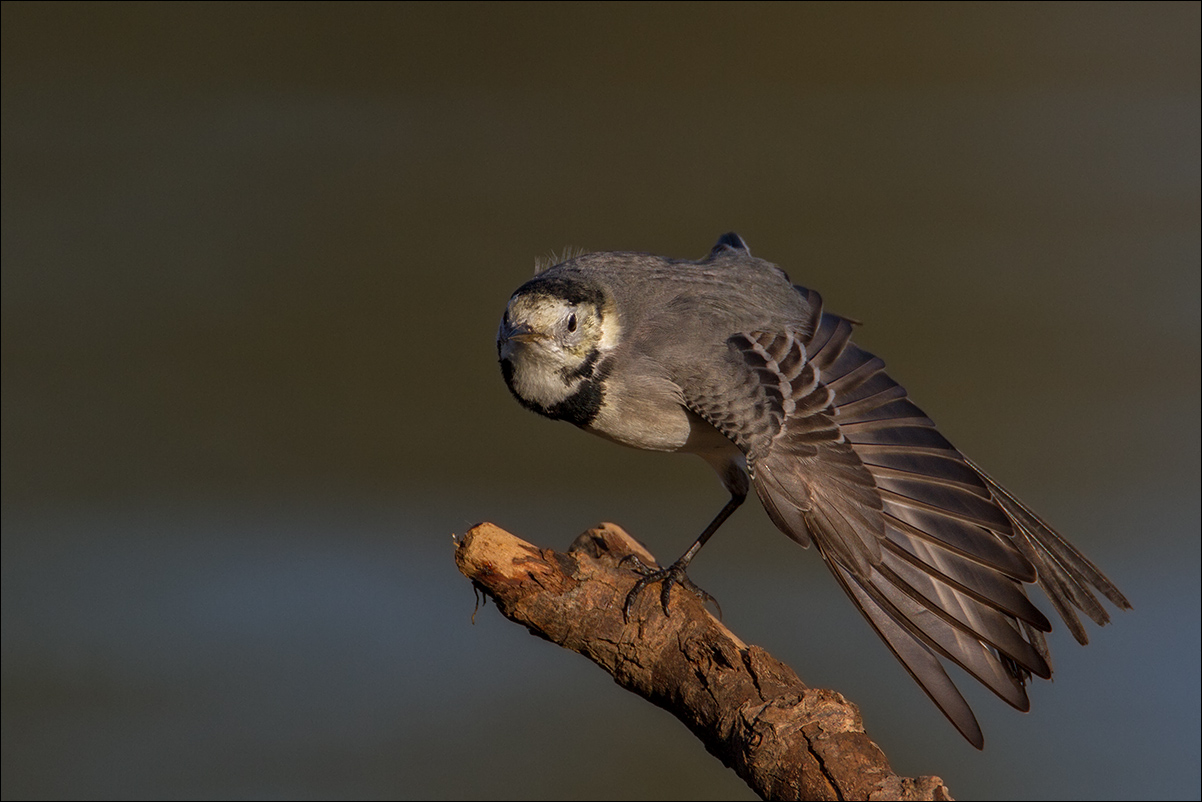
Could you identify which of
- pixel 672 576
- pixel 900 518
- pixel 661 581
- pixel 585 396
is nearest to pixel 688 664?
pixel 661 581

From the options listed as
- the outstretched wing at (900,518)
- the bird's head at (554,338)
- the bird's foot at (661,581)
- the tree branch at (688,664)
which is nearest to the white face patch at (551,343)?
the bird's head at (554,338)

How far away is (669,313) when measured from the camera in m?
4.00

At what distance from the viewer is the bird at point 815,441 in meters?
3.19

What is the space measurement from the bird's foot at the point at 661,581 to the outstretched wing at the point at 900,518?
39 centimetres

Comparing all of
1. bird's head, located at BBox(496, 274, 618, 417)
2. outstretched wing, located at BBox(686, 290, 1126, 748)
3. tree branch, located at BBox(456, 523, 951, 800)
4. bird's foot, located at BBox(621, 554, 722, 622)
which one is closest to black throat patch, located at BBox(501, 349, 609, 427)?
bird's head, located at BBox(496, 274, 618, 417)

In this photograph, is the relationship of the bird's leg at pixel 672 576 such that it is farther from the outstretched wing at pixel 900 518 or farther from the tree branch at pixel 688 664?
the outstretched wing at pixel 900 518

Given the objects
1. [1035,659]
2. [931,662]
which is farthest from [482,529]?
[1035,659]

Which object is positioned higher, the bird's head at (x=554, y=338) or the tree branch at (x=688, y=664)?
the bird's head at (x=554, y=338)

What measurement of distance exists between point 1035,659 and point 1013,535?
0.35 metres

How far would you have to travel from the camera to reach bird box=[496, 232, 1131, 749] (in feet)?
10.5

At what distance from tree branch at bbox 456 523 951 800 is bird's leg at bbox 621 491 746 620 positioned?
0.02 m

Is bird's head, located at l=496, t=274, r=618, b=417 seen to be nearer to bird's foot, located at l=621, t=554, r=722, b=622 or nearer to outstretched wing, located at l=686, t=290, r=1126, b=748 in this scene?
outstretched wing, located at l=686, t=290, r=1126, b=748

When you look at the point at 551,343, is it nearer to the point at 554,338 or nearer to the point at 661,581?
the point at 554,338

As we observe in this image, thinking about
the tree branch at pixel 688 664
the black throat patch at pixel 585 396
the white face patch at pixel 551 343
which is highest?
the white face patch at pixel 551 343
